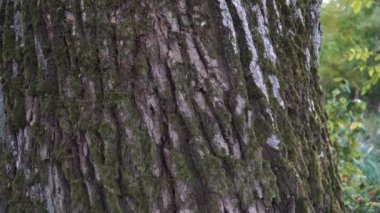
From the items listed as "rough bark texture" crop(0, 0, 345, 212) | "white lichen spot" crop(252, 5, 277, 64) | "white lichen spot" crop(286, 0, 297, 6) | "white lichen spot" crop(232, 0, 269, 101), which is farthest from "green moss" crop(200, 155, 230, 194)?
"white lichen spot" crop(286, 0, 297, 6)

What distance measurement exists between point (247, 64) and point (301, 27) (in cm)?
33

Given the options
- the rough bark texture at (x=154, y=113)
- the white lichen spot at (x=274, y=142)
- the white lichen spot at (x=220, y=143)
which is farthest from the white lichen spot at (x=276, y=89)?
the white lichen spot at (x=220, y=143)

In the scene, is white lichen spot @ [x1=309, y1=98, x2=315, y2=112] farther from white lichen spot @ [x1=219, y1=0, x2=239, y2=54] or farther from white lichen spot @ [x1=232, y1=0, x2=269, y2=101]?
white lichen spot @ [x1=219, y1=0, x2=239, y2=54]

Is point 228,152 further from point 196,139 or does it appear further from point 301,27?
point 301,27

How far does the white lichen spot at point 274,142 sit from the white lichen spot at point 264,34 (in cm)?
22

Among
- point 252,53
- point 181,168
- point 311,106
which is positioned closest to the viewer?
point 181,168

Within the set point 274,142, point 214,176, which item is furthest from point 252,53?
point 214,176

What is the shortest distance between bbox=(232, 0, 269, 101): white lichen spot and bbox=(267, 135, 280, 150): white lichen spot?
0.12m

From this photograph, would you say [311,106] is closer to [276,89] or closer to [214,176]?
[276,89]

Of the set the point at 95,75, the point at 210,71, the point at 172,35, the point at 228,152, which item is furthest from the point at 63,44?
the point at 228,152

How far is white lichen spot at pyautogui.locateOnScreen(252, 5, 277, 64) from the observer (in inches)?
59.3

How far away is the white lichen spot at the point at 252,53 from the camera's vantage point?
1.46 m

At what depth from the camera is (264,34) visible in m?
1.51

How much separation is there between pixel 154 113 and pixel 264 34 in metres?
0.40
